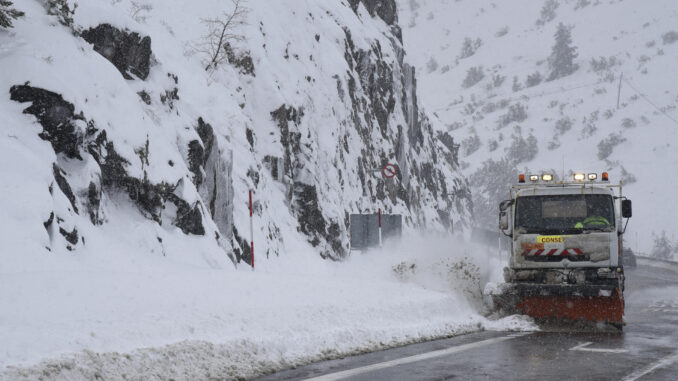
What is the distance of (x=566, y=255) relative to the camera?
1395cm

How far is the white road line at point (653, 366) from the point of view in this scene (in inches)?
315

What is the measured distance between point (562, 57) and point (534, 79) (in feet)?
21.7

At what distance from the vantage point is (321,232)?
25656mm

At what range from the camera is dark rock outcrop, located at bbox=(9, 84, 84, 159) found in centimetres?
1222

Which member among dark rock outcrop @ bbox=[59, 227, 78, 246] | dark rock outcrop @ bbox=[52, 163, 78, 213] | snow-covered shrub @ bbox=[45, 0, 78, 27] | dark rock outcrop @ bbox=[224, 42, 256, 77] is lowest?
dark rock outcrop @ bbox=[59, 227, 78, 246]

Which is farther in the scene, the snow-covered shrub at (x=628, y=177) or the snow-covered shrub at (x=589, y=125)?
the snow-covered shrub at (x=589, y=125)

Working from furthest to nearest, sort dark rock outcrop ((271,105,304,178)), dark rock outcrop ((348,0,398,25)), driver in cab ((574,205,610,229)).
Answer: dark rock outcrop ((348,0,398,25)) → dark rock outcrop ((271,105,304,178)) → driver in cab ((574,205,610,229))

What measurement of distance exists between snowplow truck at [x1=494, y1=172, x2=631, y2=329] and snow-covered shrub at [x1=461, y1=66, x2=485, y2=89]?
12019 cm

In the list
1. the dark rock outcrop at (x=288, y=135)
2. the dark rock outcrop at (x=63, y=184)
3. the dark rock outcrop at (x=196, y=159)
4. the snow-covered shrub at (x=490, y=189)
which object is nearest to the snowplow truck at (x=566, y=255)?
the dark rock outcrop at (x=196, y=159)

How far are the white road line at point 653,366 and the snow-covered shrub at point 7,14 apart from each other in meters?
11.4

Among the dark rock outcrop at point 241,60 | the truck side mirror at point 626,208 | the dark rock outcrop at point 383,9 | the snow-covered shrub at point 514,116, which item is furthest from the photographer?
the snow-covered shrub at point 514,116

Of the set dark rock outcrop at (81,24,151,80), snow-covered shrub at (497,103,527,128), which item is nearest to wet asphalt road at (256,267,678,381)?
dark rock outcrop at (81,24,151,80)

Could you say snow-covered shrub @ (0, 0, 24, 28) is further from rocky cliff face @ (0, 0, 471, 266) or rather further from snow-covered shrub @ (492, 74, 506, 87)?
snow-covered shrub @ (492, 74, 506, 87)

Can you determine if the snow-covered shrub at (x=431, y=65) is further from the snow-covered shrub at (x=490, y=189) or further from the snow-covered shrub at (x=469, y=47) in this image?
the snow-covered shrub at (x=490, y=189)
